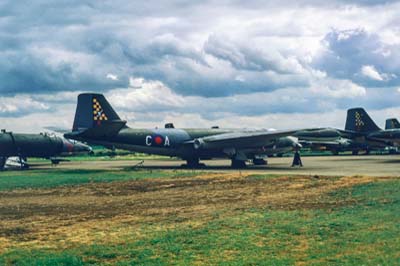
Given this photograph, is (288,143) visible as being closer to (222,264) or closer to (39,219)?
(39,219)

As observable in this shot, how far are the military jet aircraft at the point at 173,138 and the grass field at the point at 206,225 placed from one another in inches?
525

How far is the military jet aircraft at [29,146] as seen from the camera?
144 feet

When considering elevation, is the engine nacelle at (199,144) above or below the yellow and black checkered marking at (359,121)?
below

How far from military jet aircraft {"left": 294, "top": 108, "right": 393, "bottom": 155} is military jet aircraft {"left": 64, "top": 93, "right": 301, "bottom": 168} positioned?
4.17 m

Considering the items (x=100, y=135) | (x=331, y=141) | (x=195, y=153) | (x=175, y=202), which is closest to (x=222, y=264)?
(x=175, y=202)

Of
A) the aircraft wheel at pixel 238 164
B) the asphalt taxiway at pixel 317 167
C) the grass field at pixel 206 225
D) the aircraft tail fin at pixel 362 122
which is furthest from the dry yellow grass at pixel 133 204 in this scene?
the aircraft tail fin at pixel 362 122

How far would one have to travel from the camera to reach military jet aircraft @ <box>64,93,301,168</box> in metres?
36.1

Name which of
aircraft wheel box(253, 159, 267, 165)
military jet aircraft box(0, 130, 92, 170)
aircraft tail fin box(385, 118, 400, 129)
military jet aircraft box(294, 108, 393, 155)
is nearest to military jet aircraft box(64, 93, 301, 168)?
aircraft wheel box(253, 159, 267, 165)

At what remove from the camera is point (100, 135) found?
35.6 metres

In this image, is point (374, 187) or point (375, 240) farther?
point (374, 187)

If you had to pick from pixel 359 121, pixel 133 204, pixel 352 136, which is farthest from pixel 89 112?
pixel 359 121

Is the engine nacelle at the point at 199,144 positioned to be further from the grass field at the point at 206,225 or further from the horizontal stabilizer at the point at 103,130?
the grass field at the point at 206,225

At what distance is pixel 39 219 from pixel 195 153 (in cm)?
2683

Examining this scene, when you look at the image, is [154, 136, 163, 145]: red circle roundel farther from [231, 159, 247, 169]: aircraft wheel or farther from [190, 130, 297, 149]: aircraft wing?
[231, 159, 247, 169]: aircraft wheel
